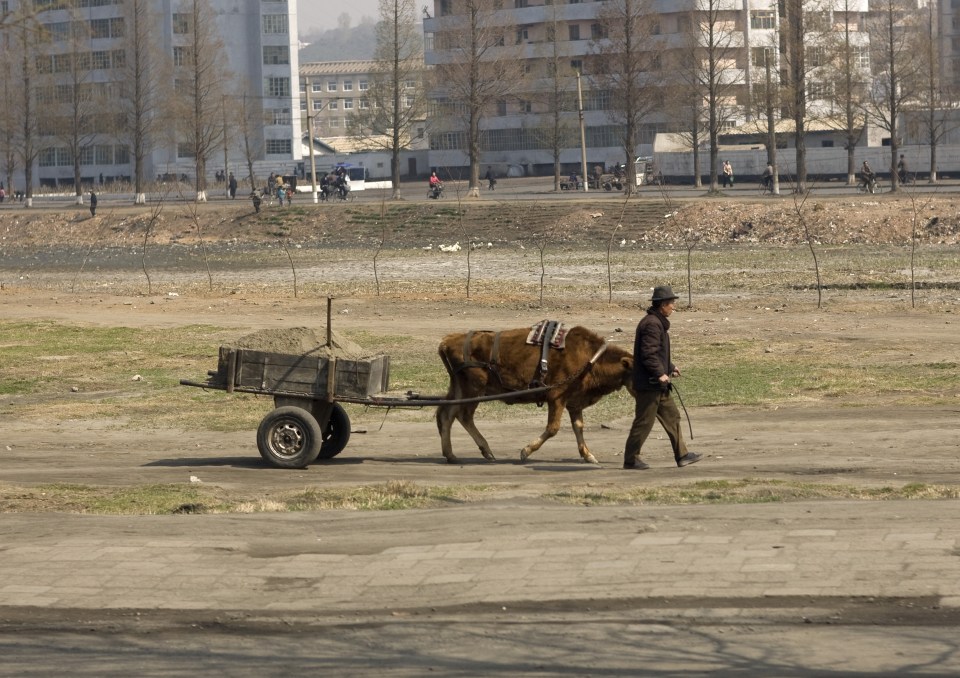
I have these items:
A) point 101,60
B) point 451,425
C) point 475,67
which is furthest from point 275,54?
point 451,425

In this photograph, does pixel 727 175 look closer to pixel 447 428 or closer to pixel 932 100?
pixel 932 100

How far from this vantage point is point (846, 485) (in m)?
13.0

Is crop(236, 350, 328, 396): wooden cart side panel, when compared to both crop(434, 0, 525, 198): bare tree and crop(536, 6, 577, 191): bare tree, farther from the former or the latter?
crop(536, 6, 577, 191): bare tree

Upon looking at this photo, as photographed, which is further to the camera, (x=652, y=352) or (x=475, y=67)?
(x=475, y=67)

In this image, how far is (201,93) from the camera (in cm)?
8675

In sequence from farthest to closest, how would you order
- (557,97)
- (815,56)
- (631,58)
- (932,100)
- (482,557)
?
(557,97), (932,100), (631,58), (815,56), (482,557)

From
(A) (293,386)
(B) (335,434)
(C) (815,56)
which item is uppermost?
(C) (815,56)

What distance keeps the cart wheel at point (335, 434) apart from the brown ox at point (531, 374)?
116 centimetres

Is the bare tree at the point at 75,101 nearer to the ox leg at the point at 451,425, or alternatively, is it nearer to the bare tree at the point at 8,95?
the bare tree at the point at 8,95

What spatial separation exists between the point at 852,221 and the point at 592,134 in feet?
173

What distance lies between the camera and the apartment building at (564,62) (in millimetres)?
93625

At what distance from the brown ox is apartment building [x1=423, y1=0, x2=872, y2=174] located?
241 feet

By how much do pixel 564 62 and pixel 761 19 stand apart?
13773 mm

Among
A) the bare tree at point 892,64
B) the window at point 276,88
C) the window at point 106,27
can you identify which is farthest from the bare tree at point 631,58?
the window at point 106,27
